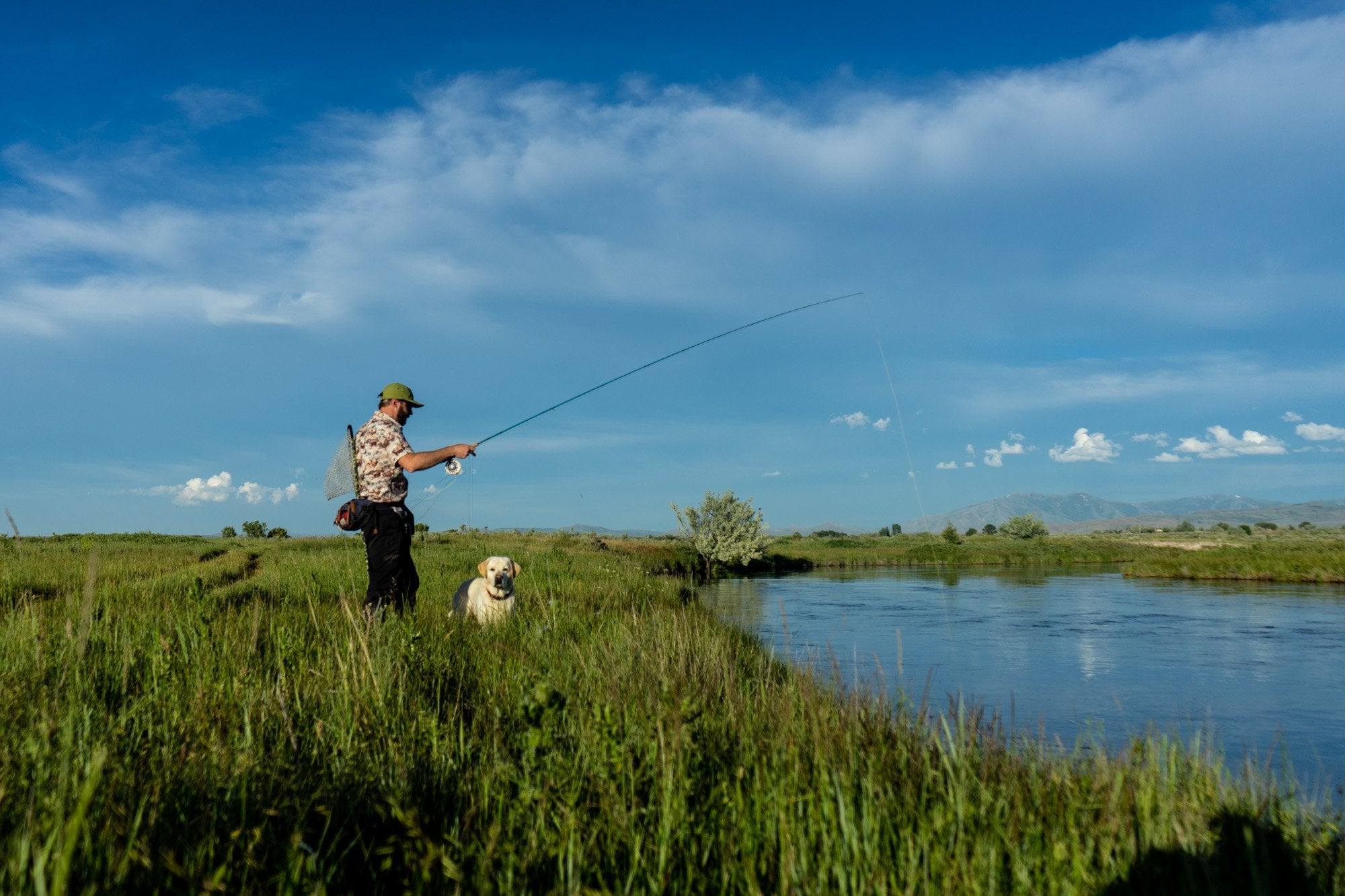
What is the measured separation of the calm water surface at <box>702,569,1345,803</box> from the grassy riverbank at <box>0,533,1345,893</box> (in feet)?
1.74

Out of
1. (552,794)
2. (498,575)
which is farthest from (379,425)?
(552,794)

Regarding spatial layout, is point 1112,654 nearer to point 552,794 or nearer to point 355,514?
point 355,514

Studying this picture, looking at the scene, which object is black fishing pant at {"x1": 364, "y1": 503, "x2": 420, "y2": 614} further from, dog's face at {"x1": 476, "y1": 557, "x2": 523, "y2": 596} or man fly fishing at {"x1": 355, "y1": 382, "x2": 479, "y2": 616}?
dog's face at {"x1": 476, "y1": 557, "x2": 523, "y2": 596}

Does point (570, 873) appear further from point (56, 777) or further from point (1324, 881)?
point (1324, 881)

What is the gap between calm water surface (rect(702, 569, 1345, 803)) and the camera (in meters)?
6.54

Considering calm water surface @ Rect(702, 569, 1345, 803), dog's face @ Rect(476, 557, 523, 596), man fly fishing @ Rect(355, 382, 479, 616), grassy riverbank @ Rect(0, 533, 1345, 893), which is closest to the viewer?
grassy riverbank @ Rect(0, 533, 1345, 893)

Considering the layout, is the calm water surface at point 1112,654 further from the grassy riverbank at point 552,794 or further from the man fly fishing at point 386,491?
the man fly fishing at point 386,491

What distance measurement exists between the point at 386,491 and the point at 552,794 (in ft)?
13.9

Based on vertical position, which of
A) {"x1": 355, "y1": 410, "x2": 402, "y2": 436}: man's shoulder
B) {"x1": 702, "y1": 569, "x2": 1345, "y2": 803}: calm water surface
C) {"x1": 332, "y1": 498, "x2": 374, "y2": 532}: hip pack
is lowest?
{"x1": 702, "y1": 569, "x2": 1345, "y2": 803}: calm water surface

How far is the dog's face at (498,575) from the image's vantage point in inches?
278

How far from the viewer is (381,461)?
630cm

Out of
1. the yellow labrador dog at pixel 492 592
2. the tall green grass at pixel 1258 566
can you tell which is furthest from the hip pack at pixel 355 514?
the tall green grass at pixel 1258 566

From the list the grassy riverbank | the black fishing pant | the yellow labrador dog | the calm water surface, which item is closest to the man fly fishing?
the black fishing pant

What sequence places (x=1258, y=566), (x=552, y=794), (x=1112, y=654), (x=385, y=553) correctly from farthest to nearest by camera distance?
(x=1258, y=566) → (x=1112, y=654) → (x=385, y=553) → (x=552, y=794)
